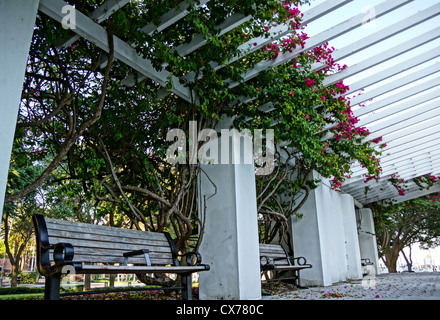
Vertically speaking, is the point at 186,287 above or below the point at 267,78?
below

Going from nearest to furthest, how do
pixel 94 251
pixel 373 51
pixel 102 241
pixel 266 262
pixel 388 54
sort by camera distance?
pixel 94 251 < pixel 102 241 < pixel 388 54 < pixel 373 51 < pixel 266 262

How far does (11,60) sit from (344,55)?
13.8 ft

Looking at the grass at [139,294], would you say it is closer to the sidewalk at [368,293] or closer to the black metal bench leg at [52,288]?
the black metal bench leg at [52,288]

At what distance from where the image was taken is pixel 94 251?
10.4 feet

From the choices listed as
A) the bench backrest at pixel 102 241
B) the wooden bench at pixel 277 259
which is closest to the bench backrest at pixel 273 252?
the wooden bench at pixel 277 259

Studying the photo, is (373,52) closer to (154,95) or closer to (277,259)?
(154,95)

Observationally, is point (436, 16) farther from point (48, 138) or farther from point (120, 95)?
point (48, 138)

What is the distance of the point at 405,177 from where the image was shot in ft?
36.8

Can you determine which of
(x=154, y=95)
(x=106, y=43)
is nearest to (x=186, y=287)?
(x=154, y=95)

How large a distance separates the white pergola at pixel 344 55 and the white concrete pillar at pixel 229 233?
0.09 feet

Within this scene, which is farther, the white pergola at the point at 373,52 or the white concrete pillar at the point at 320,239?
the white concrete pillar at the point at 320,239

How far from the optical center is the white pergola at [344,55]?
2.42 meters

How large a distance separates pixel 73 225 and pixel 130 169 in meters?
1.94

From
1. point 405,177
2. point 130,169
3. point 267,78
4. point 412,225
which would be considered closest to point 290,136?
point 267,78
